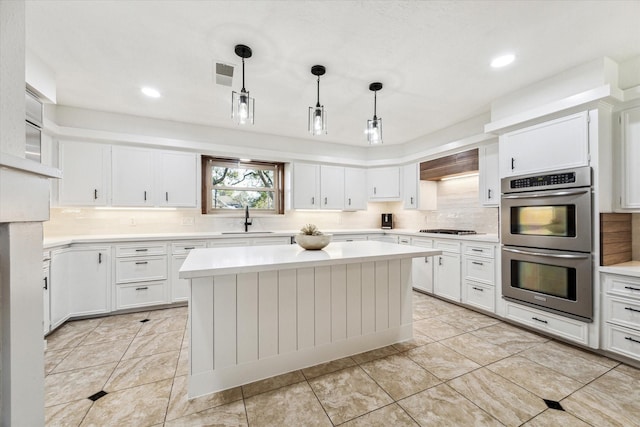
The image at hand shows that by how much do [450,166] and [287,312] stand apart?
332cm

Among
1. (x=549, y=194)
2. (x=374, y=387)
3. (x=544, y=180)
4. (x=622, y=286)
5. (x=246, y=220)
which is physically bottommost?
(x=374, y=387)

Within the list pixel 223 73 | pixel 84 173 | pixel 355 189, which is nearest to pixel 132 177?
pixel 84 173

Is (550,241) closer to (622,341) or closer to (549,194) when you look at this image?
(549,194)

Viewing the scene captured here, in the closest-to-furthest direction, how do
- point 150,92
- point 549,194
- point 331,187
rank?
point 549,194 → point 150,92 → point 331,187

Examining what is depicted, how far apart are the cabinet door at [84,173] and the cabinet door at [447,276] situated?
4586mm

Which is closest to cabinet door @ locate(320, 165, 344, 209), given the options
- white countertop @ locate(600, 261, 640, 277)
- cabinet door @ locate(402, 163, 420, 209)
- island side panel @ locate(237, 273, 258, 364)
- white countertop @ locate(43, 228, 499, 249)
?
white countertop @ locate(43, 228, 499, 249)

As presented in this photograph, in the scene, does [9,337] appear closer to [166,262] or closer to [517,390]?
[517,390]

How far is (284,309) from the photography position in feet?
6.95

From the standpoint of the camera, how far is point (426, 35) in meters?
2.11

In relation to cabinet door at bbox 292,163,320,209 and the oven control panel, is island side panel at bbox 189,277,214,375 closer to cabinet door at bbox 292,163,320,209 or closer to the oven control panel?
cabinet door at bbox 292,163,320,209

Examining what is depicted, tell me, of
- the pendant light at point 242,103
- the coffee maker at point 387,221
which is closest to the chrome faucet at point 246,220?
the pendant light at point 242,103

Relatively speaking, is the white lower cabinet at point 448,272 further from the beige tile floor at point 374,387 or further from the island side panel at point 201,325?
Answer: the island side panel at point 201,325

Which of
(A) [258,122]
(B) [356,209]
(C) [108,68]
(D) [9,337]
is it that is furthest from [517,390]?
(C) [108,68]

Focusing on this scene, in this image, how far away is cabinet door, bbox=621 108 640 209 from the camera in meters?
2.39
